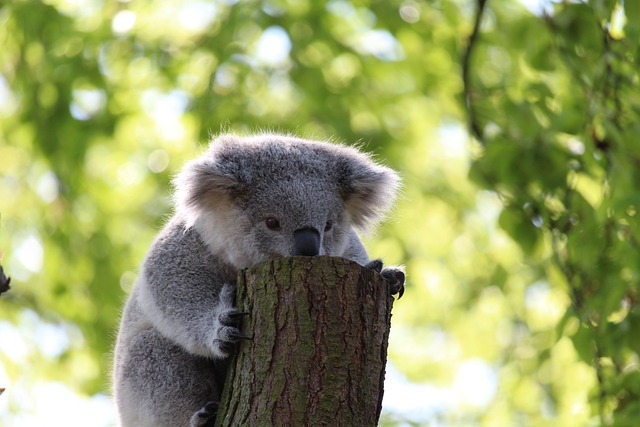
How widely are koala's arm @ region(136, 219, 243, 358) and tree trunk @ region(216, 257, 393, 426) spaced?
59cm

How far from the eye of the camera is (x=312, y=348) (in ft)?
12.5

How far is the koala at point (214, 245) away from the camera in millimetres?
4805

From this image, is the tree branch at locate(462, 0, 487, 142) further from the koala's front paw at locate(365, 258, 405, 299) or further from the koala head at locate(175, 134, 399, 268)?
the koala's front paw at locate(365, 258, 405, 299)

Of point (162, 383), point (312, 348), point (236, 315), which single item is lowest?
point (162, 383)

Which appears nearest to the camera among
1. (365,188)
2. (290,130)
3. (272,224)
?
(272,224)

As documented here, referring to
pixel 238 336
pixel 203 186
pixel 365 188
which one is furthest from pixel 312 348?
pixel 365 188

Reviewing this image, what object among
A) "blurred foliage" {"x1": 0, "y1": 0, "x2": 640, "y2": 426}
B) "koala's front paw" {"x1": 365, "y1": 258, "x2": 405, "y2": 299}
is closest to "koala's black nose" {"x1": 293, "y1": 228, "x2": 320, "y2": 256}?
"koala's front paw" {"x1": 365, "y1": 258, "x2": 405, "y2": 299}

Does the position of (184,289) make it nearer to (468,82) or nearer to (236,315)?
(236,315)

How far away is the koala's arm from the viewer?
471cm

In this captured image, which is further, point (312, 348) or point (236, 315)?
point (236, 315)

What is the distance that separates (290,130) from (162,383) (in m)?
5.10

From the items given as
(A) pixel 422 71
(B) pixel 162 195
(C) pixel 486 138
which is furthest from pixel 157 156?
(C) pixel 486 138

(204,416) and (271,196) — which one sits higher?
(271,196)

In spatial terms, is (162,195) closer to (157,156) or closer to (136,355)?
(157,156)
